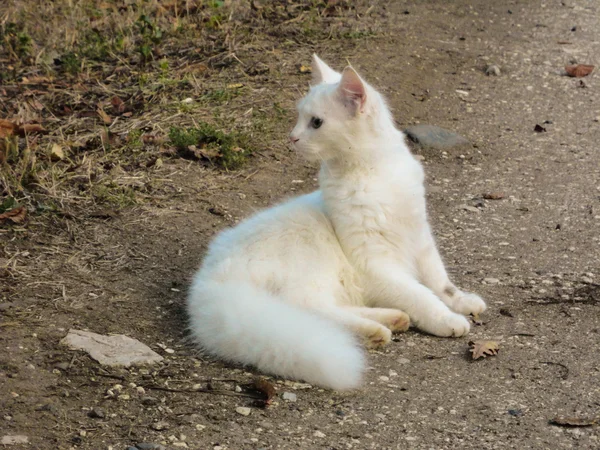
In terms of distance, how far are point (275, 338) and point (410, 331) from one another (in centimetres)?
88

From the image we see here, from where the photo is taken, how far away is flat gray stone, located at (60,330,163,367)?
3498mm

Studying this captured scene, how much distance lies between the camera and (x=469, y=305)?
4.05 meters

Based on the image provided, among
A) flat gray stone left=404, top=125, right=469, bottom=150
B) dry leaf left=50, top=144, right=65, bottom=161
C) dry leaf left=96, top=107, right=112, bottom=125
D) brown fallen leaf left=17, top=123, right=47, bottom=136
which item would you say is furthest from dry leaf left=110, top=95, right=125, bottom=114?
flat gray stone left=404, top=125, right=469, bottom=150

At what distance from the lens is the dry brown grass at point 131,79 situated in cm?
530

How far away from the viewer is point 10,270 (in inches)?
164

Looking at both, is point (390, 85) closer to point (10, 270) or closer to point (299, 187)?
point (299, 187)

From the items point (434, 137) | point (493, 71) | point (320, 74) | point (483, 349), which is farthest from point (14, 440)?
point (493, 71)

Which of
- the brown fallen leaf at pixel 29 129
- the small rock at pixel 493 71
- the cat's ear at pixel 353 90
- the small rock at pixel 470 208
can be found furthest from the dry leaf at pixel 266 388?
the small rock at pixel 493 71

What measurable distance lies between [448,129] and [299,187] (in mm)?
1563

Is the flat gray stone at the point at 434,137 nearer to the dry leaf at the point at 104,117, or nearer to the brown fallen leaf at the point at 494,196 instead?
the brown fallen leaf at the point at 494,196

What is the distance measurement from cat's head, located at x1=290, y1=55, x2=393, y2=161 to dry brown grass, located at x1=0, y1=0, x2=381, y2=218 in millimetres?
1560

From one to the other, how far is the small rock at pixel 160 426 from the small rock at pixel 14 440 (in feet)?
1.45

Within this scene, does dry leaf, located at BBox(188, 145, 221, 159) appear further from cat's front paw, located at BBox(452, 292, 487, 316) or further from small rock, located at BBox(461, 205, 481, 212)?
cat's front paw, located at BBox(452, 292, 487, 316)

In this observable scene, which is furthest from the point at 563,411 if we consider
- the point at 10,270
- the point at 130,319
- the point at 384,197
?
the point at 10,270
